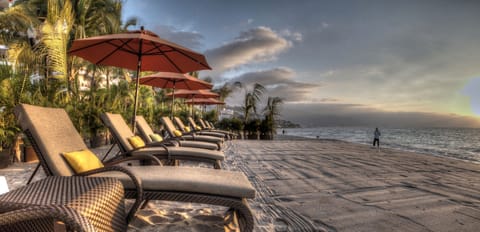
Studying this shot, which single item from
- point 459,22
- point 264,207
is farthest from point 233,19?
point 264,207

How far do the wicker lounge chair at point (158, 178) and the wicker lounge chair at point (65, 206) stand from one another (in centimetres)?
33

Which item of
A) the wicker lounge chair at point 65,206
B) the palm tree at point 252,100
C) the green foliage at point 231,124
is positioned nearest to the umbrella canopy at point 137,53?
the wicker lounge chair at point 65,206

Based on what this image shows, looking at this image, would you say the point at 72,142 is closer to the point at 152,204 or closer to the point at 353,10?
the point at 152,204

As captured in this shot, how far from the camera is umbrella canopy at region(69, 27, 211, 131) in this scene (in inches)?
171

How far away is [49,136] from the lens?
7.52 ft

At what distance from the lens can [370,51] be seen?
1897 centimetres

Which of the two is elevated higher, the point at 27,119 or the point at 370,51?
the point at 370,51

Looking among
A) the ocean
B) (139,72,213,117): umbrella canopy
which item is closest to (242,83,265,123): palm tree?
the ocean

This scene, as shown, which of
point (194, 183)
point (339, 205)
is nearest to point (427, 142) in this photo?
point (339, 205)

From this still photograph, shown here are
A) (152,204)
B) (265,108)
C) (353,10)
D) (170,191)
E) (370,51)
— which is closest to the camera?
(170,191)

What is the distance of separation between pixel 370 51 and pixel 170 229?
20.0 meters

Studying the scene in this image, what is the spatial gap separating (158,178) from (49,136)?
3.58 feet

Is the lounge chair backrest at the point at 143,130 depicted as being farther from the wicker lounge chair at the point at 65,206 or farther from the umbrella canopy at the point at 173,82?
the wicker lounge chair at the point at 65,206

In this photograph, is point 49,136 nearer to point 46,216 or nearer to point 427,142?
point 46,216
